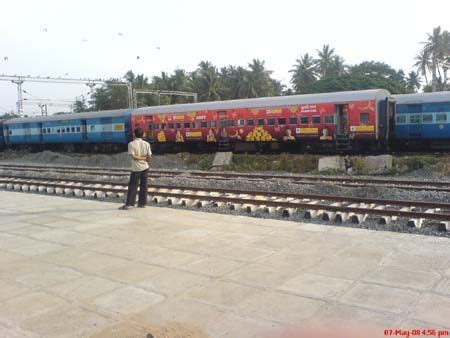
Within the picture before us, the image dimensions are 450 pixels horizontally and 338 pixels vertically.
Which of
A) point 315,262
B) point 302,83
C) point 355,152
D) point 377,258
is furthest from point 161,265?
point 302,83

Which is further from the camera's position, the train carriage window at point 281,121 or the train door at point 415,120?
the train carriage window at point 281,121

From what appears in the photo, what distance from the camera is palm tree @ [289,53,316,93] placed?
70062 millimetres

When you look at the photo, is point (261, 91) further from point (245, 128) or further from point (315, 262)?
point (315, 262)

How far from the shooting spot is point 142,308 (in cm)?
416

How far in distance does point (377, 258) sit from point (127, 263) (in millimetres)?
3080

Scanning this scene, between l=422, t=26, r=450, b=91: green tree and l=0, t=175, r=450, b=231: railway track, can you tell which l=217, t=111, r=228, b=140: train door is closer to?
l=0, t=175, r=450, b=231: railway track

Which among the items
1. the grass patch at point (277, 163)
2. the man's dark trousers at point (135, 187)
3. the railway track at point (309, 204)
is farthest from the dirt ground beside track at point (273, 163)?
the man's dark trousers at point (135, 187)

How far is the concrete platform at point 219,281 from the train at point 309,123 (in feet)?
41.1

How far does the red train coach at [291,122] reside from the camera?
745 inches

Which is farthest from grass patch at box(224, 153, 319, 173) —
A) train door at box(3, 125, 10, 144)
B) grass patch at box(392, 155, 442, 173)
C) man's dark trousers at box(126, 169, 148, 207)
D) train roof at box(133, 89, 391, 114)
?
train door at box(3, 125, 10, 144)

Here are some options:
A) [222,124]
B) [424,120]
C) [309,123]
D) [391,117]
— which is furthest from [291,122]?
[424,120]

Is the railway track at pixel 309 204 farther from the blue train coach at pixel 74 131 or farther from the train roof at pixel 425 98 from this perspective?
the blue train coach at pixel 74 131

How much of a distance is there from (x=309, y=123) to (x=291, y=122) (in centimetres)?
86

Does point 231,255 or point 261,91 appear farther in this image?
point 261,91
